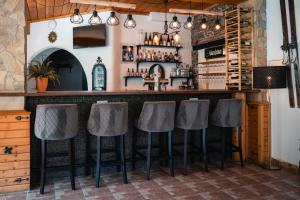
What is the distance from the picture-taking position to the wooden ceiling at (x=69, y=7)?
5.82 meters

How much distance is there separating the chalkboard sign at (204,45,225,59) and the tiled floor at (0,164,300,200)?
293 cm

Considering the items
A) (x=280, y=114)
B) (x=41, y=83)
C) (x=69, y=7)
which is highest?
(x=69, y=7)

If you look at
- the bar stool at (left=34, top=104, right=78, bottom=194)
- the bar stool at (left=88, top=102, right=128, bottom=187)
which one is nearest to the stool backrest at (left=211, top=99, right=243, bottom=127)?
the bar stool at (left=88, top=102, right=128, bottom=187)

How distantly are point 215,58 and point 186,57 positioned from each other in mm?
1266

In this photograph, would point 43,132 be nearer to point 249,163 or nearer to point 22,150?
point 22,150

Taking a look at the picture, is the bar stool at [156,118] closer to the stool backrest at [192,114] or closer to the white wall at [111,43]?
the stool backrest at [192,114]

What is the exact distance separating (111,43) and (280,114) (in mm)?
4105

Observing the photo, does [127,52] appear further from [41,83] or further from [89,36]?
[41,83]

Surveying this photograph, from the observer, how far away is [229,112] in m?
4.09

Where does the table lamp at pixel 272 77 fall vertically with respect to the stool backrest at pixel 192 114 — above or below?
above

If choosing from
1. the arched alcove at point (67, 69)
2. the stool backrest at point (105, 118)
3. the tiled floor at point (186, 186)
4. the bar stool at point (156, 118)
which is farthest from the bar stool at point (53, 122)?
the arched alcove at point (67, 69)

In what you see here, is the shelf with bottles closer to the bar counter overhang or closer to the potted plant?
the bar counter overhang

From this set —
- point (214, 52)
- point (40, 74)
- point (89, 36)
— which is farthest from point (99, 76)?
point (40, 74)

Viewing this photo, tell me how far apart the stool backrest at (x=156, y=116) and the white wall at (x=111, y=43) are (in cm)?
328
